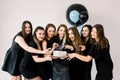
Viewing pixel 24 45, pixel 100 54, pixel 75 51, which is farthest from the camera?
pixel 24 45

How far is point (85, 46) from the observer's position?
3283 millimetres

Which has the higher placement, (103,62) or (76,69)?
(103,62)

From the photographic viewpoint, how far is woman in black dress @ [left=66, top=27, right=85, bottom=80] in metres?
3.17

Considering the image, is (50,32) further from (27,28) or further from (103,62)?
(103,62)

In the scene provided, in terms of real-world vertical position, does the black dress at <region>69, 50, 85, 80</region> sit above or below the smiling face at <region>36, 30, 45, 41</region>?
below

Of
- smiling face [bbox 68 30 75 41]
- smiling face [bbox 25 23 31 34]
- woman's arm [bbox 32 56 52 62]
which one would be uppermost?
smiling face [bbox 25 23 31 34]

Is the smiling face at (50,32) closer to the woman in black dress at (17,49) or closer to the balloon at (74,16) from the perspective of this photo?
the woman in black dress at (17,49)

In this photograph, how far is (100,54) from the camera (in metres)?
2.96

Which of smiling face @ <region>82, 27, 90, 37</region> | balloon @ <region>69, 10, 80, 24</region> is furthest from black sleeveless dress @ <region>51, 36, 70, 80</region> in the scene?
balloon @ <region>69, 10, 80, 24</region>

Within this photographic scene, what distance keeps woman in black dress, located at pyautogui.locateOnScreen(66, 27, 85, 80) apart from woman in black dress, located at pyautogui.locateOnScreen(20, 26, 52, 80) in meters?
0.33

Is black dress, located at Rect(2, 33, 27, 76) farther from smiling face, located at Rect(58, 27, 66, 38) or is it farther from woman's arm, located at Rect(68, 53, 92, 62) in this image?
woman's arm, located at Rect(68, 53, 92, 62)

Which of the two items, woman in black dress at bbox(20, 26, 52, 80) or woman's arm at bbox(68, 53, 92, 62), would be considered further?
woman in black dress at bbox(20, 26, 52, 80)

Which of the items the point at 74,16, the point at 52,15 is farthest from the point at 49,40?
the point at 52,15

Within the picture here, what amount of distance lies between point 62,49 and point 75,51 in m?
0.18
